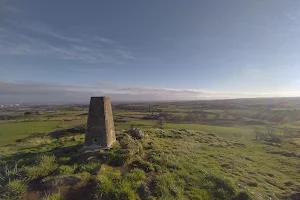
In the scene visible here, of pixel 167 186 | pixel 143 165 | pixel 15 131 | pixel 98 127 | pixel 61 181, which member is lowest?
pixel 15 131

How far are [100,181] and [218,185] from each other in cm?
631

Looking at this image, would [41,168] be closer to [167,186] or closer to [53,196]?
[53,196]

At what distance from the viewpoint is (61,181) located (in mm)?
10617

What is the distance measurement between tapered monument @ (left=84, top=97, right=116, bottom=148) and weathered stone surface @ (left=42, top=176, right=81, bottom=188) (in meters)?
3.88

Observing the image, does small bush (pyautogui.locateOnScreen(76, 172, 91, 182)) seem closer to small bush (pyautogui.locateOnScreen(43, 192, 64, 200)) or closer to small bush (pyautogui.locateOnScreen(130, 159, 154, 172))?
small bush (pyautogui.locateOnScreen(43, 192, 64, 200))

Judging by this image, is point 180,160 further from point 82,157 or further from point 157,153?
point 82,157

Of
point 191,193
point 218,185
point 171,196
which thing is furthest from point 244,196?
point 171,196

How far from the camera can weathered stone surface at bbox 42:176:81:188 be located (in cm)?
1045

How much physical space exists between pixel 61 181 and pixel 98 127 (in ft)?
15.1

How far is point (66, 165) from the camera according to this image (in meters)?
12.4

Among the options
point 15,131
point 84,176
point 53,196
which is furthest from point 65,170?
point 15,131

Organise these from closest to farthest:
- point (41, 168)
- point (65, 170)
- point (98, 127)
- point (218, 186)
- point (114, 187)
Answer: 1. point (114, 187)
2. point (218, 186)
3. point (65, 170)
4. point (41, 168)
5. point (98, 127)

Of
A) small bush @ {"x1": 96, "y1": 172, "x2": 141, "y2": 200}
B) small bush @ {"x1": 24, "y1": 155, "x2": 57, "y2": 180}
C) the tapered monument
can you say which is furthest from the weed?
the tapered monument

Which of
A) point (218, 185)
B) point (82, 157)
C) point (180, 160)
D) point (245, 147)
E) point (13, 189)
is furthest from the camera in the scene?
point (245, 147)
